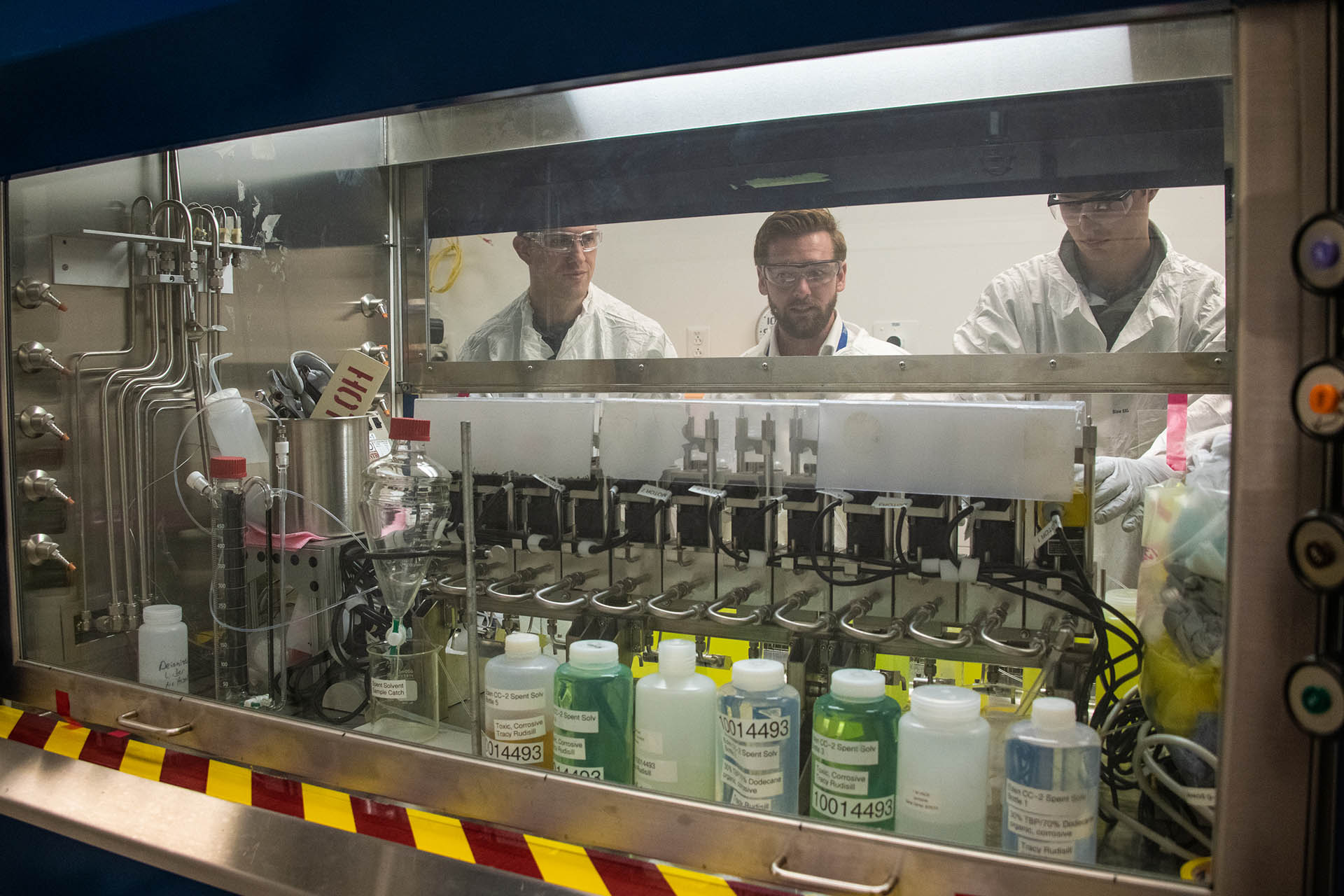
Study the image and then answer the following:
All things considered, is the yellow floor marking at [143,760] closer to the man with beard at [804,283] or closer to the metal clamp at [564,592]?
the metal clamp at [564,592]

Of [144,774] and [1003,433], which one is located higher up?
[1003,433]

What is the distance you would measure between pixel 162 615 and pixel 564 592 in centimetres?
72

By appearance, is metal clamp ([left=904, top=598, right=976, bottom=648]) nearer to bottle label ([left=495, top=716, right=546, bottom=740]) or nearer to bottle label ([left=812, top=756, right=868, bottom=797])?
bottle label ([left=812, top=756, right=868, bottom=797])

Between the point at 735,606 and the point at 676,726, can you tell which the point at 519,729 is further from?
the point at 735,606

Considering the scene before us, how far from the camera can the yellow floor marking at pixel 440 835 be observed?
3.40 feet

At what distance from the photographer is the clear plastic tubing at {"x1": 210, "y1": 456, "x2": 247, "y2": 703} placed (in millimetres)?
1528

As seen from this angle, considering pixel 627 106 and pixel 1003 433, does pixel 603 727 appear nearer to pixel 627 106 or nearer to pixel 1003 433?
pixel 1003 433

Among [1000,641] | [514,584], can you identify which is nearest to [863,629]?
[1000,641]

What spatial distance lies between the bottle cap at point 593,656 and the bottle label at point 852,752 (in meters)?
0.31

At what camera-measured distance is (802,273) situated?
67.4 inches

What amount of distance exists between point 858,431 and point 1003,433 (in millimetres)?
211

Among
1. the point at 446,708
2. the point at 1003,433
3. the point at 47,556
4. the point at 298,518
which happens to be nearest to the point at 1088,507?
the point at 1003,433

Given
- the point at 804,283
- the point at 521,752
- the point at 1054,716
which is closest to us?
the point at 1054,716

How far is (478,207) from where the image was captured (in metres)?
2.00
